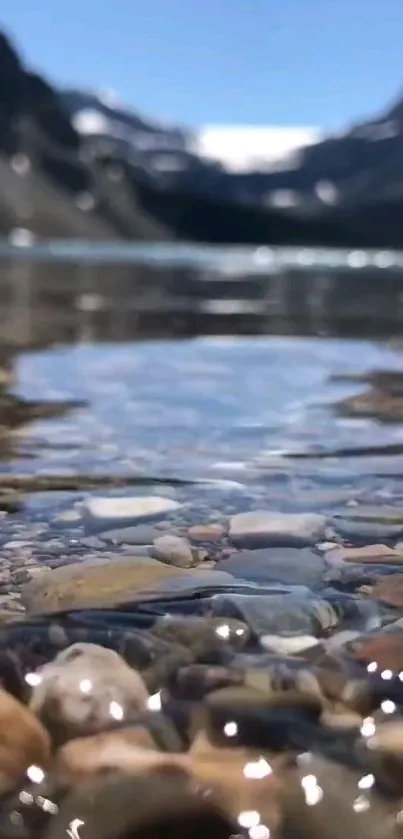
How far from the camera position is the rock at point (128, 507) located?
256 cm

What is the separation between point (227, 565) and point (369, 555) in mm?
352

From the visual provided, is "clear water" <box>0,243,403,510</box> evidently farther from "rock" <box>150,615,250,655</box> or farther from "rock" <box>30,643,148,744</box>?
"rock" <box>30,643,148,744</box>

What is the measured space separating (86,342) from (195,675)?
24.8ft

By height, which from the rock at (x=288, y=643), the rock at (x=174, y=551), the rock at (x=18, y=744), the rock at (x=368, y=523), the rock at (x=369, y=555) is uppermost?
the rock at (x=18, y=744)

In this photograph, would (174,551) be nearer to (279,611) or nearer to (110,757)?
(279,611)

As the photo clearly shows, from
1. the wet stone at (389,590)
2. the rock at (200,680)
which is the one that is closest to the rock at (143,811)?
the rock at (200,680)

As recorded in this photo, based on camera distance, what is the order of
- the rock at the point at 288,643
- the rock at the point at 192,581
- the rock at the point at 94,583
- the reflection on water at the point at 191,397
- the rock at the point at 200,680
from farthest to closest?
the reflection on water at the point at 191,397, the rock at the point at 192,581, the rock at the point at 94,583, the rock at the point at 288,643, the rock at the point at 200,680

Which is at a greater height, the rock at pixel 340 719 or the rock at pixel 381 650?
the rock at pixel 381 650

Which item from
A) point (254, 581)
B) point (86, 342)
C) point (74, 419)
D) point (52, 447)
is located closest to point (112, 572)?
point (254, 581)

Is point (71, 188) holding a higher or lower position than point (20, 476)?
higher

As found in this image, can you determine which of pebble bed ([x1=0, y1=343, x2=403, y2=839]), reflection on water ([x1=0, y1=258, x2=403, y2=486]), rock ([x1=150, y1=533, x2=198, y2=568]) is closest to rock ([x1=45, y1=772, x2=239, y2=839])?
pebble bed ([x1=0, y1=343, x2=403, y2=839])

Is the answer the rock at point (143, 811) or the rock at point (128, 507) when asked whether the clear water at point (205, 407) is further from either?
the rock at point (143, 811)

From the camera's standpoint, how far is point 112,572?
75.0 inches

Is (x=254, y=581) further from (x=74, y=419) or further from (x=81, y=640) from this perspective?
(x=74, y=419)
